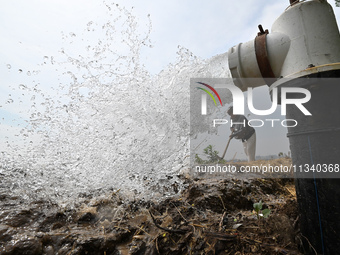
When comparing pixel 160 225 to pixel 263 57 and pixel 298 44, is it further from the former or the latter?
pixel 298 44

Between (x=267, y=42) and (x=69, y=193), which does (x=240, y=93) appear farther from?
(x=69, y=193)

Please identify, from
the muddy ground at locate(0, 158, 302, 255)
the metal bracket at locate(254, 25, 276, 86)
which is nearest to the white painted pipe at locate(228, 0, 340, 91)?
the metal bracket at locate(254, 25, 276, 86)

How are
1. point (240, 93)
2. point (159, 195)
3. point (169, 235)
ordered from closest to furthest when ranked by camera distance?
point (169, 235) < point (240, 93) < point (159, 195)

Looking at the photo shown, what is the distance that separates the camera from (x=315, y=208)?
4.65 ft

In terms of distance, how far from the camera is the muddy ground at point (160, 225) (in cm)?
148

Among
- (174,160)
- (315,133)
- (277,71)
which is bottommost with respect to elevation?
(174,160)

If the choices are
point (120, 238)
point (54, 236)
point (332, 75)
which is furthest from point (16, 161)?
point (332, 75)

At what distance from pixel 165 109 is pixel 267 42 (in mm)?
1740

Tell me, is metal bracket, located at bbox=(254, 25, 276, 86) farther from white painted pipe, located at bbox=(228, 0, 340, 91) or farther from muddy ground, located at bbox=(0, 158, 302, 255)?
muddy ground, located at bbox=(0, 158, 302, 255)

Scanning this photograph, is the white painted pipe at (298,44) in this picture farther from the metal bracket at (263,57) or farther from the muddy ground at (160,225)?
the muddy ground at (160,225)

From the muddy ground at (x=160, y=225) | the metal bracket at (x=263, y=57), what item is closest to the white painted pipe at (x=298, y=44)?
the metal bracket at (x=263, y=57)

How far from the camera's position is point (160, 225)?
5.67 feet

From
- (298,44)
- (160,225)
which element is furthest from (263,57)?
(160,225)

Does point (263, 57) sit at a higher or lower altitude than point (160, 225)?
higher
